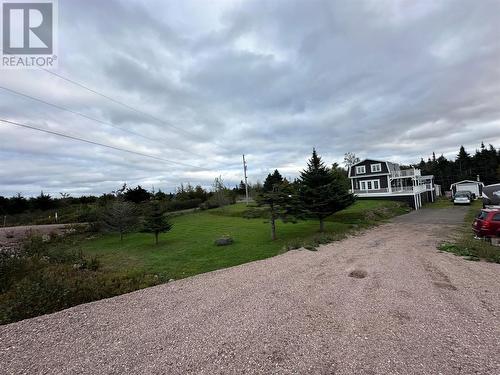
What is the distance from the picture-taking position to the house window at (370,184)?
116ft

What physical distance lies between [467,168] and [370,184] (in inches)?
2337

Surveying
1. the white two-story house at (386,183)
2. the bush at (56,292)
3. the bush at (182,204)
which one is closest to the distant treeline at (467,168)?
the white two-story house at (386,183)

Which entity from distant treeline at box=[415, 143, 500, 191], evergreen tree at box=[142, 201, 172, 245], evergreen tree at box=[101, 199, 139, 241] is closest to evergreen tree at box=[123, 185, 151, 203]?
evergreen tree at box=[101, 199, 139, 241]

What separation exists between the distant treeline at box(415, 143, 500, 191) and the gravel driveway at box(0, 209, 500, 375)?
73.9 meters

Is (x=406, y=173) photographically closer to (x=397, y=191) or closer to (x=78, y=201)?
(x=397, y=191)

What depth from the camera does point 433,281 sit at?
6.39m

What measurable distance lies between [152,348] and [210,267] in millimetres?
5283

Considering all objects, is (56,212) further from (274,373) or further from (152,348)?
(274,373)

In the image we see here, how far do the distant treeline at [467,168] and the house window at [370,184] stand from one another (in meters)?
41.4

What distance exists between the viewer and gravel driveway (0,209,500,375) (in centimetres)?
338

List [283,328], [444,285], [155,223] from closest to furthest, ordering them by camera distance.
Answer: [283,328], [444,285], [155,223]

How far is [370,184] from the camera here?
3628cm

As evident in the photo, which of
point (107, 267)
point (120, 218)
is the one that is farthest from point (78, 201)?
point (107, 267)

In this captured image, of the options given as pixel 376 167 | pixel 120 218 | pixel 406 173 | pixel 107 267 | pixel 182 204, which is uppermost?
pixel 376 167
